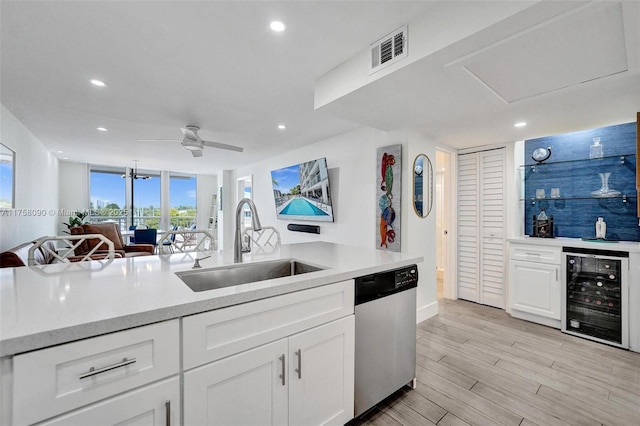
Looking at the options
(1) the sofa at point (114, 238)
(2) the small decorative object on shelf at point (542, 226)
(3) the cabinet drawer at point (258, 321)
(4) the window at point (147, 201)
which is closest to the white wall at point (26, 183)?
(1) the sofa at point (114, 238)

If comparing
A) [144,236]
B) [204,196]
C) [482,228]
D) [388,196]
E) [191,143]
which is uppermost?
[191,143]

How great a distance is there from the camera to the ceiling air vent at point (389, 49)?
5.43ft

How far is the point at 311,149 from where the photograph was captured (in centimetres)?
462

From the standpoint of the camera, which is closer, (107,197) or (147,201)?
(107,197)

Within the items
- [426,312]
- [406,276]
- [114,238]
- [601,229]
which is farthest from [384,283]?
[114,238]

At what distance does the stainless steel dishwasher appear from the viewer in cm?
160

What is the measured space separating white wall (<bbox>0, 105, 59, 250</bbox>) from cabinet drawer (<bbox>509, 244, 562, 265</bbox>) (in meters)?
5.70

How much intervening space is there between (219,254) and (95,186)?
743 cm

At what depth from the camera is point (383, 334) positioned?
171 centimetres

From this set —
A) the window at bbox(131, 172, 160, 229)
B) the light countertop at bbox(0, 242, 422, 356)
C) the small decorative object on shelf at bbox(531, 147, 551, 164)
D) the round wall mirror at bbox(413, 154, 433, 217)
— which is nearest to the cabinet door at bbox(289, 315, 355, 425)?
the light countertop at bbox(0, 242, 422, 356)

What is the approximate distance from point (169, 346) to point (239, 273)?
74cm

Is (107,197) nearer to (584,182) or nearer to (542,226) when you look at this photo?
(542,226)

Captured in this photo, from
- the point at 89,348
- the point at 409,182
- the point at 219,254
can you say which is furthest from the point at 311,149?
the point at 89,348

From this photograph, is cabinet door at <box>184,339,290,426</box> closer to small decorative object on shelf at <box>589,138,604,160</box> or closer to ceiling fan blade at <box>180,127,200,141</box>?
ceiling fan blade at <box>180,127,200,141</box>
